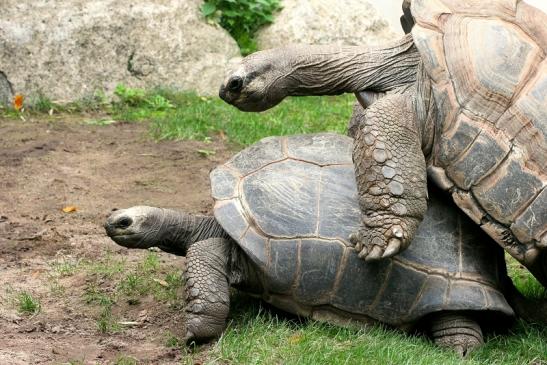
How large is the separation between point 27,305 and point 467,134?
2.64 m

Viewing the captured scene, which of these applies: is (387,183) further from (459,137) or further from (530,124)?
(530,124)

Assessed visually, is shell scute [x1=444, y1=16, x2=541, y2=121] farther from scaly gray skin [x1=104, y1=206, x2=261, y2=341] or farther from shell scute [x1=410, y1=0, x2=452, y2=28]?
scaly gray skin [x1=104, y1=206, x2=261, y2=341]

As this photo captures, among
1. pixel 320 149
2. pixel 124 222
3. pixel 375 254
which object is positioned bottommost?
pixel 124 222

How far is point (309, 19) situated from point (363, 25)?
0.68 m

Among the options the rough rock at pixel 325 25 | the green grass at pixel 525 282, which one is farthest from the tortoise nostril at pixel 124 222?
the rough rock at pixel 325 25

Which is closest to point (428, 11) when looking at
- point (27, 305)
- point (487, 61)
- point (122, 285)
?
point (487, 61)

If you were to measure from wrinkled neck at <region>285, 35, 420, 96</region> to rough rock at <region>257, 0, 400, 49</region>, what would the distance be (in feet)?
19.3

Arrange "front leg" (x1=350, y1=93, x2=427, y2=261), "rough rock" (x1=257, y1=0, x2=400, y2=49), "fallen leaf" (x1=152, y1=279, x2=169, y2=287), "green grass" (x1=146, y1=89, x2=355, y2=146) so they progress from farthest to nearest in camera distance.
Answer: "rough rock" (x1=257, y1=0, x2=400, y2=49) → "green grass" (x1=146, y1=89, x2=355, y2=146) → "fallen leaf" (x1=152, y1=279, x2=169, y2=287) → "front leg" (x1=350, y1=93, x2=427, y2=261)

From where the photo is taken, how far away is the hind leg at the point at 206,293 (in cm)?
490

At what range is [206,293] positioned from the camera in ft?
16.2

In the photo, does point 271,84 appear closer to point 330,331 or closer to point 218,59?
point 330,331

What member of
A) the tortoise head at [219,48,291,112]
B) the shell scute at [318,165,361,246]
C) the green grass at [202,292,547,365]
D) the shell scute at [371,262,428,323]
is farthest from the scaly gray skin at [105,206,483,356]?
the tortoise head at [219,48,291,112]

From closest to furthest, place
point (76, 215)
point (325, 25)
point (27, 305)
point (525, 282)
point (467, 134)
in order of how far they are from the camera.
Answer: point (467, 134), point (27, 305), point (525, 282), point (76, 215), point (325, 25)

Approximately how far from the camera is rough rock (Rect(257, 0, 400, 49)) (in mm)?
11484
